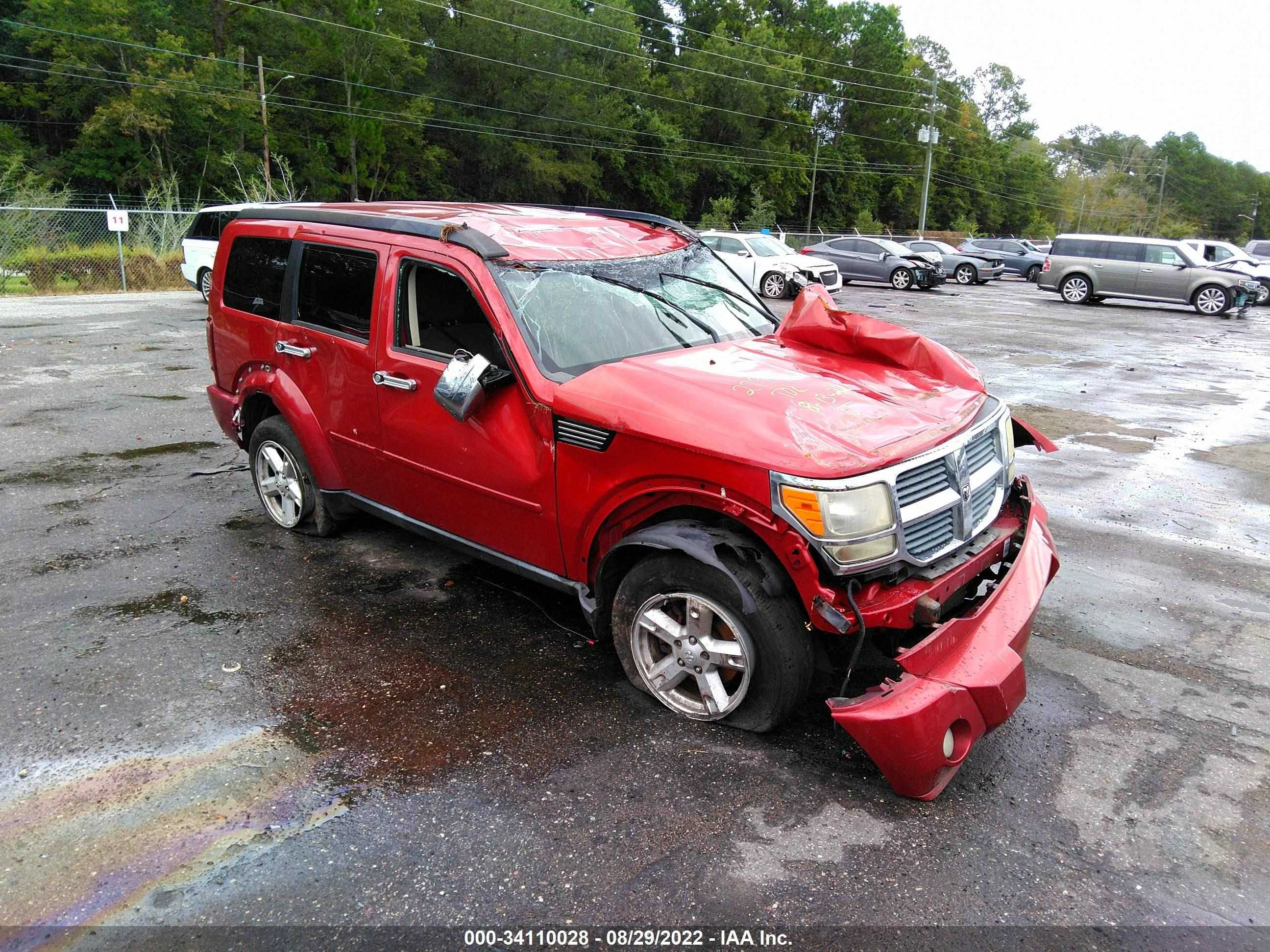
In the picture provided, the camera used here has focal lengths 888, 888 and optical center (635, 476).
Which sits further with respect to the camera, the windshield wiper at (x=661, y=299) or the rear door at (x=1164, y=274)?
the rear door at (x=1164, y=274)

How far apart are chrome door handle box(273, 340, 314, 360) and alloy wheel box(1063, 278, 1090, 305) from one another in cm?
2402

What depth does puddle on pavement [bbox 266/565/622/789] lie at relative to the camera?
3.35 metres

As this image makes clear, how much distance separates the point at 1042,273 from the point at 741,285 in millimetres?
23207

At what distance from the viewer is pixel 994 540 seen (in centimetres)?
367

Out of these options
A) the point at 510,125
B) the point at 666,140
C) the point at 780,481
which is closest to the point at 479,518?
the point at 780,481

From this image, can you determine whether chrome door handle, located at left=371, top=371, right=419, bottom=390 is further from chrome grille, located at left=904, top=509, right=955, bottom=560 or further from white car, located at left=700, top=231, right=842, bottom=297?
white car, located at left=700, top=231, right=842, bottom=297

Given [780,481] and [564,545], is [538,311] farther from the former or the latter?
[780,481]

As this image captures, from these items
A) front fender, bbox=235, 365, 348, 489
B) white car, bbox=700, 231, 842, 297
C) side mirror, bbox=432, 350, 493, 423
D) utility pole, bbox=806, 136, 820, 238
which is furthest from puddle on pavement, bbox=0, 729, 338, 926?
utility pole, bbox=806, 136, 820, 238

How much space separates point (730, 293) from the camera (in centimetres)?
491

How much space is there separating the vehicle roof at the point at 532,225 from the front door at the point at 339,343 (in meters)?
0.20

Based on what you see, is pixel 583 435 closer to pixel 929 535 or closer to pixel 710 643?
pixel 710 643

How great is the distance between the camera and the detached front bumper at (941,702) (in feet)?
9.39

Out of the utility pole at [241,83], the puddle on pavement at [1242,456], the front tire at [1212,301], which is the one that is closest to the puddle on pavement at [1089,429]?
the puddle on pavement at [1242,456]

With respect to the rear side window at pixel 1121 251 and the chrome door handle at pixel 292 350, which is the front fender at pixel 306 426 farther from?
the rear side window at pixel 1121 251
